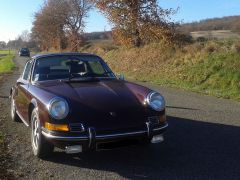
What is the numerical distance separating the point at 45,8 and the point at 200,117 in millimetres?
47090

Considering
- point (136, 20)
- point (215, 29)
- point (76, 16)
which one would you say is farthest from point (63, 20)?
point (136, 20)

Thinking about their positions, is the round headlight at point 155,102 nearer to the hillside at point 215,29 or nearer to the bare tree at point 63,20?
the hillside at point 215,29

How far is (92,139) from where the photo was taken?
5.21 meters

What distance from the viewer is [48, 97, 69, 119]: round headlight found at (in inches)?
210

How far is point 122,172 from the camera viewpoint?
5.20 m

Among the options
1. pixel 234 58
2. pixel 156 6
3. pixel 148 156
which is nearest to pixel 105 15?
pixel 156 6

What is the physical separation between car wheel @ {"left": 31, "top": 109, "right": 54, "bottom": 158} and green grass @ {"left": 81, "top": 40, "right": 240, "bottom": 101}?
732cm

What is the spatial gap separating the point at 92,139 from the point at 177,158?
1.29 meters

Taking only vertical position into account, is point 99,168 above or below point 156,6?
below

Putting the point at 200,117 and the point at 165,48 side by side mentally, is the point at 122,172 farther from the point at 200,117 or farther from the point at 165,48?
the point at 165,48

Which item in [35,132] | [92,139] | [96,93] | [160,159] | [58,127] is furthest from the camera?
[35,132]

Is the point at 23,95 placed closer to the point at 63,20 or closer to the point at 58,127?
the point at 58,127

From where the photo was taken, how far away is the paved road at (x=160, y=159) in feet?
16.8

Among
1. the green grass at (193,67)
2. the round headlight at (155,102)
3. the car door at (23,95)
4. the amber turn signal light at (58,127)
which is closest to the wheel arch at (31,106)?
the car door at (23,95)
